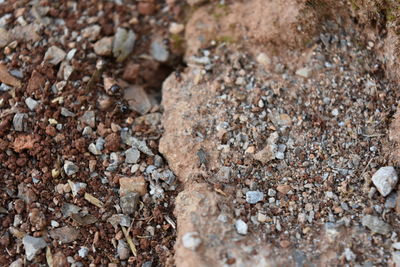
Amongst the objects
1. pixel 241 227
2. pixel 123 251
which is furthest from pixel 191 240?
pixel 123 251

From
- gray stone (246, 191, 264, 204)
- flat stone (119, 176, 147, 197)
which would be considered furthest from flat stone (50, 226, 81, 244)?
gray stone (246, 191, 264, 204)

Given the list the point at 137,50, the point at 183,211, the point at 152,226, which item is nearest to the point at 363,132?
the point at 183,211

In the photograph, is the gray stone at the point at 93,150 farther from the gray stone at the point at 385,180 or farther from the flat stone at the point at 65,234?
the gray stone at the point at 385,180

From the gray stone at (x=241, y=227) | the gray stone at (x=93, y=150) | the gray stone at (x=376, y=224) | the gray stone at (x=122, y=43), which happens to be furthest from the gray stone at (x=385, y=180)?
the gray stone at (x=122, y=43)

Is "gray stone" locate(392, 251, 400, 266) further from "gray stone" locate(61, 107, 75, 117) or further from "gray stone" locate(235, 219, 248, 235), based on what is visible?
"gray stone" locate(61, 107, 75, 117)

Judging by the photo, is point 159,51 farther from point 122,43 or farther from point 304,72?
point 304,72

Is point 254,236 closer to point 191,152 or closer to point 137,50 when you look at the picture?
point 191,152
